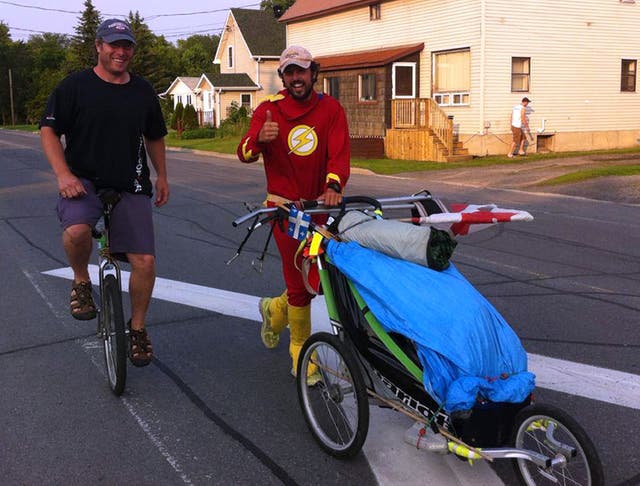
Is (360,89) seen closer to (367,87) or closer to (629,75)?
(367,87)

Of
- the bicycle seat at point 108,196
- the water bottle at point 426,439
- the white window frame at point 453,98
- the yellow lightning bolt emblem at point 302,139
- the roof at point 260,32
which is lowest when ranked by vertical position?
the water bottle at point 426,439

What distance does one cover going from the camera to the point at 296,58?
13.7 ft

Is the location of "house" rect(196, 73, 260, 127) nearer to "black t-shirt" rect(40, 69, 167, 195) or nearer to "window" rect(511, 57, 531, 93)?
"window" rect(511, 57, 531, 93)

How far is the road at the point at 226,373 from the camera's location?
3531 millimetres

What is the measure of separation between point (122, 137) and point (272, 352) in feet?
6.11

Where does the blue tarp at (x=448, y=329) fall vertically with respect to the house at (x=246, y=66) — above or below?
below

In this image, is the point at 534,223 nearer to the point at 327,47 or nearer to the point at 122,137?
the point at 122,137

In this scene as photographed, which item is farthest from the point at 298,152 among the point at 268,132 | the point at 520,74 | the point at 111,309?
the point at 520,74

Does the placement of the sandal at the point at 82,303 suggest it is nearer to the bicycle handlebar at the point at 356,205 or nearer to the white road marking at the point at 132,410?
the white road marking at the point at 132,410

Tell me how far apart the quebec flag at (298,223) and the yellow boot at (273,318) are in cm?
84

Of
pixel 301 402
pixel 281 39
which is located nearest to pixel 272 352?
pixel 301 402

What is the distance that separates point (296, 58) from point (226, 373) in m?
2.12

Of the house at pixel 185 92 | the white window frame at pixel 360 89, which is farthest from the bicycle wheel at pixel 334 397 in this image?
the house at pixel 185 92

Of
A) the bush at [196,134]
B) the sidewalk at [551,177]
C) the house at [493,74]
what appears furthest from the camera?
the bush at [196,134]
